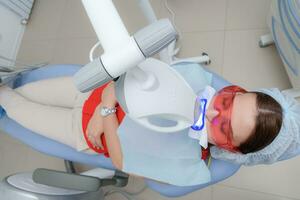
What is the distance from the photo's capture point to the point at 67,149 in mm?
1334

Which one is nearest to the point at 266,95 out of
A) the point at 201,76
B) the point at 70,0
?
the point at 201,76

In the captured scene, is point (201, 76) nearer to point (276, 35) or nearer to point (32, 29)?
point (276, 35)

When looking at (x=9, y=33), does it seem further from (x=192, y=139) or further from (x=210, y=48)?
(x=192, y=139)

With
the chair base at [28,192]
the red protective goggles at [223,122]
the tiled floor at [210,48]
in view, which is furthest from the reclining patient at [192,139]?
the tiled floor at [210,48]

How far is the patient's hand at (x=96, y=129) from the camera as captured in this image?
3.79 ft

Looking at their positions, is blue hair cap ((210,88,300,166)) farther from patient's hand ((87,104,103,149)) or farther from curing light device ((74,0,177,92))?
curing light device ((74,0,177,92))

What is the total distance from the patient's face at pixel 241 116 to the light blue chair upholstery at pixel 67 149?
20cm

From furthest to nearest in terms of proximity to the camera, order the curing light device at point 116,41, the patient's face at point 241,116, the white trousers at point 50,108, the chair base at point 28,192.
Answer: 1. the white trousers at point 50,108
2. the chair base at point 28,192
3. the patient's face at point 241,116
4. the curing light device at point 116,41

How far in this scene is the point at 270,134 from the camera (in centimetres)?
87

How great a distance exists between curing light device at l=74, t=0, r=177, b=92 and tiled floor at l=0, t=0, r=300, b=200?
1312 millimetres

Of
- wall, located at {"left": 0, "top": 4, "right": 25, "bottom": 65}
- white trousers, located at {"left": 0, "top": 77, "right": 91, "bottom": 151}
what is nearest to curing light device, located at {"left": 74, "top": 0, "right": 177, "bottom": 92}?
white trousers, located at {"left": 0, "top": 77, "right": 91, "bottom": 151}

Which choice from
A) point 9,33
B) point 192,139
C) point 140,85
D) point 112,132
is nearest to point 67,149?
point 112,132

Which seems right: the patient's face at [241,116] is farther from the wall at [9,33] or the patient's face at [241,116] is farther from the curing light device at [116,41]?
the wall at [9,33]

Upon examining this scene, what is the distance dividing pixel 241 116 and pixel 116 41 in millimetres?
551
